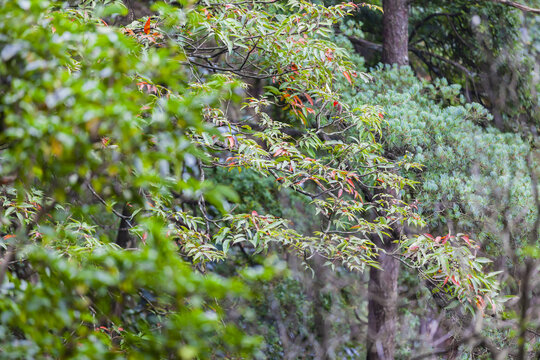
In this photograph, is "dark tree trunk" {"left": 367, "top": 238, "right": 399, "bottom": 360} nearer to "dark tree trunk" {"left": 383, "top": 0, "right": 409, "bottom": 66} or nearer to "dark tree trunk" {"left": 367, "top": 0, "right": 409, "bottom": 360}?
"dark tree trunk" {"left": 367, "top": 0, "right": 409, "bottom": 360}

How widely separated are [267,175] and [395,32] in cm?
245

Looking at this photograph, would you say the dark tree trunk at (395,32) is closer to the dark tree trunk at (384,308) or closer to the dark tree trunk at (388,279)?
the dark tree trunk at (388,279)

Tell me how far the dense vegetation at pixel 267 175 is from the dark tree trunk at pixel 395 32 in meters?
0.01

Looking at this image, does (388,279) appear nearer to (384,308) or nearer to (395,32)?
(384,308)

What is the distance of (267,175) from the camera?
336 centimetres

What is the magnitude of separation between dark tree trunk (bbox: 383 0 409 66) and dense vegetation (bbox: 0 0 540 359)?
0.01 m

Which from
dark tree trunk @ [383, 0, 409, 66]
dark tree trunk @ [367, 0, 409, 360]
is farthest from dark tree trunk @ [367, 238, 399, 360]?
dark tree trunk @ [383, 0, 409, 66]

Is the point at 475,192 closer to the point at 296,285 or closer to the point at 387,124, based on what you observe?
the point at 387,124

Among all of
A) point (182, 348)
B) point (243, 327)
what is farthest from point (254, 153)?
point (243, 327)

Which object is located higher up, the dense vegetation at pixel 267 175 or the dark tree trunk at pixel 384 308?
the dense vegetation at pixel 267 175

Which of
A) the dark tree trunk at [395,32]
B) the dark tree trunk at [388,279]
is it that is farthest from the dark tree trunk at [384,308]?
the dark tree trunk at [395,32]

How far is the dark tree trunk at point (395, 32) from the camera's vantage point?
4832 mm

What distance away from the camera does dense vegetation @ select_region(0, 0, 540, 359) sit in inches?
42.0

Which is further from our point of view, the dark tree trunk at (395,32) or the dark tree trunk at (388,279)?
the dark tree trunk at (395,32)
